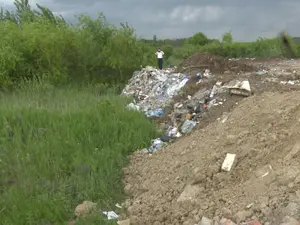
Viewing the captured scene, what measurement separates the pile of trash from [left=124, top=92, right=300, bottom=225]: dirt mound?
1.08m

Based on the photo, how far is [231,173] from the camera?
4.89 metres

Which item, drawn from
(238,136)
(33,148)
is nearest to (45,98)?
(33,148)

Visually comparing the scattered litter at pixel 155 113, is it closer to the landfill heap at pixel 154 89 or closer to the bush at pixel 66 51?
the landfill heap at pixel 154 89

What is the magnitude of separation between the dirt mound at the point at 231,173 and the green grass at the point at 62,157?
1.32 feet

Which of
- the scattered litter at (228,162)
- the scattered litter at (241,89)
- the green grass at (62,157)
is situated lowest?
the green grass at (62,157)

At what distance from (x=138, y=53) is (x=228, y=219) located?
11.9 metres

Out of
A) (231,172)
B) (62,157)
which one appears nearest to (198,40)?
(62,157)

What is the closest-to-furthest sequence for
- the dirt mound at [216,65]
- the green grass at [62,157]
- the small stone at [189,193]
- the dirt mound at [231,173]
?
the dirt mound at [231,173]
the small stone at [189,193]
the green grass at [62,157]
the dirt mound at [216,65]

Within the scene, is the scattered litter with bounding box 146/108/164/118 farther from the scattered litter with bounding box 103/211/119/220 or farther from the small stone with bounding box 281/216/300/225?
the small stone with bounding box 281/216/300/225

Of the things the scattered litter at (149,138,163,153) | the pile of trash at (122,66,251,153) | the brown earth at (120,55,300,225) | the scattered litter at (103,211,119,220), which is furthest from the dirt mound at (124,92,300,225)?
Answer: the pile of trash at (122,66,251,153)

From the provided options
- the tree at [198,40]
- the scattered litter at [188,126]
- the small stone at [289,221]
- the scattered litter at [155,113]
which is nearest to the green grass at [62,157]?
the scattered litter at [188,126]

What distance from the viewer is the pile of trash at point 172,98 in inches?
305

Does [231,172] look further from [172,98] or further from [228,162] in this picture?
[172,98]

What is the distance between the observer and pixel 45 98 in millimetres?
9844
